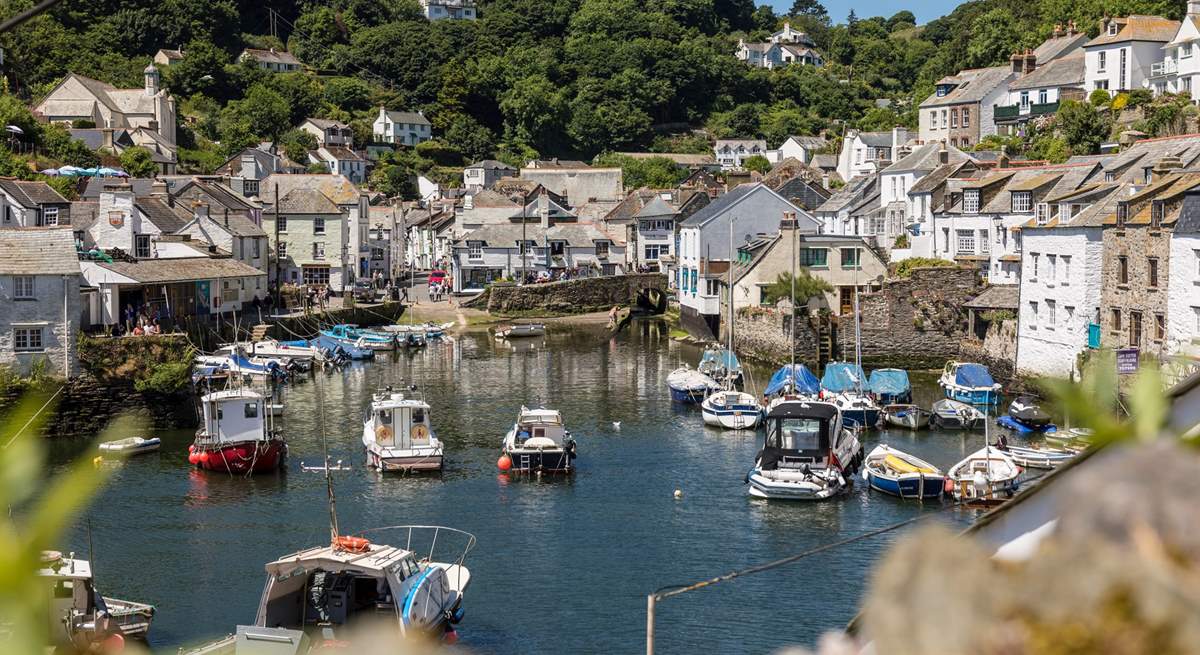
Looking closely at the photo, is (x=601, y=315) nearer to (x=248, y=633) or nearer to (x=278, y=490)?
(x=278, y=490)

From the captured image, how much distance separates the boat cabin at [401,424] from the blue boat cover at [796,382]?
13.5m

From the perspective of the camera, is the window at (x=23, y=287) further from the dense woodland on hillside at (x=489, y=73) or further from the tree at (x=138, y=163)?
the dense woodland on hillside at (x=489, y=73)

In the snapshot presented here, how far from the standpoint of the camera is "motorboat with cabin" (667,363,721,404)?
48.2m

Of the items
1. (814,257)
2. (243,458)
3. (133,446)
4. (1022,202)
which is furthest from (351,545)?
(814,257)

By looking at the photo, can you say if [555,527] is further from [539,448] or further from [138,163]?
[138,163]

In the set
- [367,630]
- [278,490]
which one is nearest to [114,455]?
[278,490]

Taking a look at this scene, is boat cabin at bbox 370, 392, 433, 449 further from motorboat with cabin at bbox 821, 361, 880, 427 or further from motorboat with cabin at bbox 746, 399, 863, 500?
motorboat with cabin at bbox 821, 361, 880, 427

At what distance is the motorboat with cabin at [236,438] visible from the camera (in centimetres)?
3631

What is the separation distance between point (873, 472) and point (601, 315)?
49.5 m

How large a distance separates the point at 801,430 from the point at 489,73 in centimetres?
11792

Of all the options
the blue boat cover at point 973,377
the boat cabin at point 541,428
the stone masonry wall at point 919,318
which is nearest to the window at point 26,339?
the boat cabin at point 541,428

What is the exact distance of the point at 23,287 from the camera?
42.1 m

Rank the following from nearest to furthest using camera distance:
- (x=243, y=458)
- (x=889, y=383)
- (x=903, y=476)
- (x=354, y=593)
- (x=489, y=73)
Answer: (x=354, y=593) → (x=903, y=476) → (x=243, y=458) → (x=889, y=383) → (x=489, y=73)

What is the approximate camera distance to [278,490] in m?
34.3
